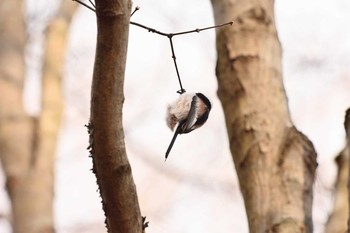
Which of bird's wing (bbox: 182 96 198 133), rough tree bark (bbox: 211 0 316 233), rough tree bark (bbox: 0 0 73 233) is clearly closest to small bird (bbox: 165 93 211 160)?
bird's wing (bbox: 182 96 198 133)

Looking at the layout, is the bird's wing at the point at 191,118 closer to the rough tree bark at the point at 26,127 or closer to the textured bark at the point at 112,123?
the textured bark at the point at 112,123

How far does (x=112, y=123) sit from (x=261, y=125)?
20.1 inches

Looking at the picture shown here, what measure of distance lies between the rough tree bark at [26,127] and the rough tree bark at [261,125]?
0.78 meters

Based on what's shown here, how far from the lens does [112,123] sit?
68 cm

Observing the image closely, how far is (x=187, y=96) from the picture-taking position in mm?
773

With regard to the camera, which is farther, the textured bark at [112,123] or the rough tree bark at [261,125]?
the rough tree bark at [261,125]

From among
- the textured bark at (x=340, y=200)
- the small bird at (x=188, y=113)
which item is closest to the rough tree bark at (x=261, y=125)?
the textured bark at (x=340, y=200)

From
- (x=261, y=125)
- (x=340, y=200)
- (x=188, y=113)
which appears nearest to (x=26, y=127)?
(x=261, y=125)

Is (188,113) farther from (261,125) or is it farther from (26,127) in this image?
(26,127)

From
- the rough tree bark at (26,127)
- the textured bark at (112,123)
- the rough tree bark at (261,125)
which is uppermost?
the rough tree bark at (26,127)

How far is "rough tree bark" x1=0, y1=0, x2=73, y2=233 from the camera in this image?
1838 millimetres

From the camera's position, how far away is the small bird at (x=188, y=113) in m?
0.76

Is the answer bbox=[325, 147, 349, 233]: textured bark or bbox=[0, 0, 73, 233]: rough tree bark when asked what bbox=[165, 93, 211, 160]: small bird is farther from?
bbox=[0, 0, 73, 233]: rough tree bark

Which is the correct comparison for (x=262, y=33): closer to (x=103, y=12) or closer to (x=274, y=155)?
(x=274, y=155)
